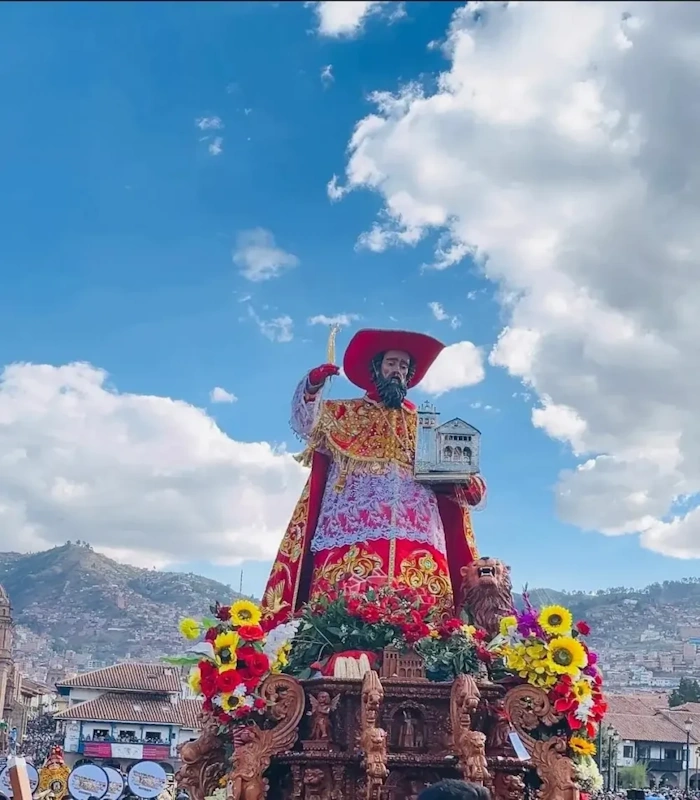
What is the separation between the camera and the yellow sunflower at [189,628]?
1188 centimetres

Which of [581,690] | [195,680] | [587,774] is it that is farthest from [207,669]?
[587,774]

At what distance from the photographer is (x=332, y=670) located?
447 inches

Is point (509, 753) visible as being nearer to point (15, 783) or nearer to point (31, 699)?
point (15, 783)

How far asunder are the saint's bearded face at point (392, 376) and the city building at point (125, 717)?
41048 millimetres

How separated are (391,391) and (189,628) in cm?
410

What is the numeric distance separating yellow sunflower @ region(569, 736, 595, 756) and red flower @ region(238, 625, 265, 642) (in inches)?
142

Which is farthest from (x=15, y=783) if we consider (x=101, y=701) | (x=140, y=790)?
(x=101, y=701)

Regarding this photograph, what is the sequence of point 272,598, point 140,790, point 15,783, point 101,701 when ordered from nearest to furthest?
point 15,783
point 272,598
point 140,790
point 101,701

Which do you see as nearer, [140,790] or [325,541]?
[325,541]

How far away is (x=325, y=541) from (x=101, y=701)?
47.3 m

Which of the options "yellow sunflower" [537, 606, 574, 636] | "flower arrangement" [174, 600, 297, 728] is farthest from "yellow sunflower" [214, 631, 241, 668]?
"yellow sunflower" [537, 606, 574, 636]

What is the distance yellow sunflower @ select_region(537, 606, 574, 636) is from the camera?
37.3ft

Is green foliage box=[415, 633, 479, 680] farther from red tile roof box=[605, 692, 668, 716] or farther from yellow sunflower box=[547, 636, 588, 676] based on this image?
red tile roof box=[605, 692, 668, 716]

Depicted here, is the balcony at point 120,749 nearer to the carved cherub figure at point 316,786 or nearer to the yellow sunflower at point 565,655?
the carved cherub figure at point 316,786
